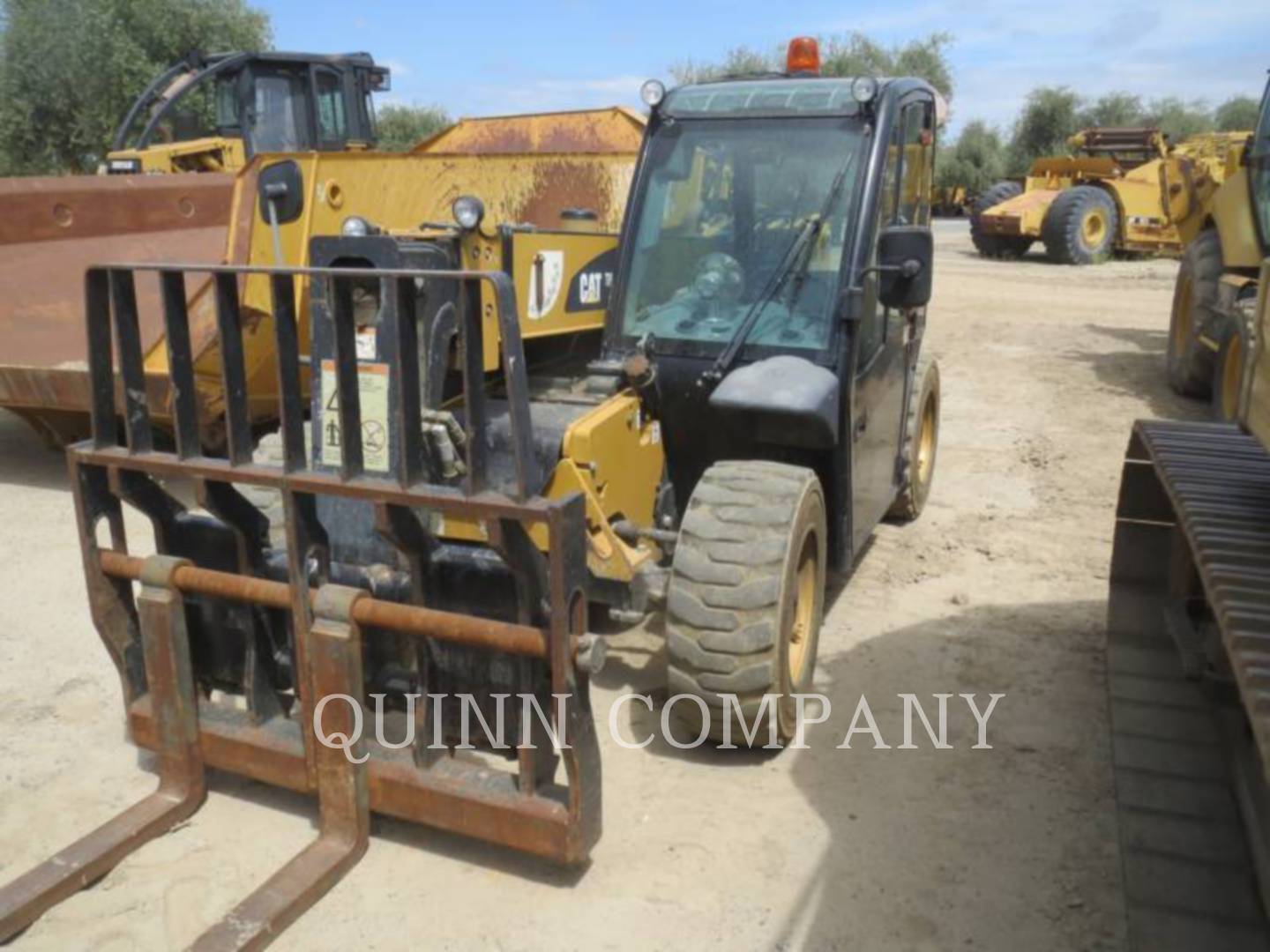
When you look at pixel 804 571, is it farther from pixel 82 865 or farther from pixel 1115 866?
pixel 82 865

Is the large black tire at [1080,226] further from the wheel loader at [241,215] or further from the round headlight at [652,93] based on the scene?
the round headlight at [652,93]

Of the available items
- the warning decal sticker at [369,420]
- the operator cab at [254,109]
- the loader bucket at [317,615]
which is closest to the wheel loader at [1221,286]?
the loader bucket at [317,615]

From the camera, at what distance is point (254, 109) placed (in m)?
10.0

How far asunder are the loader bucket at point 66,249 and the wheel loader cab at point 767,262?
135 inches

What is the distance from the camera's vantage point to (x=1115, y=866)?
312cm

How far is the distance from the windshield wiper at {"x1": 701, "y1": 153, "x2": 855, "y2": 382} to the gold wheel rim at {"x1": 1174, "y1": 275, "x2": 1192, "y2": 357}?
6935 mm

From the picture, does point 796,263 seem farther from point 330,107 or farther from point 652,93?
point 330,107

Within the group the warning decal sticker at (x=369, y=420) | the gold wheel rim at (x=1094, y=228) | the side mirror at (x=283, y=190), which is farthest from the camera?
the gold wheel rim at (x=1094, y=228)

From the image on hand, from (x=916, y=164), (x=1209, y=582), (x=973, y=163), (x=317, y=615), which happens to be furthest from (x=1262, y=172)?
(x=973, y=163)

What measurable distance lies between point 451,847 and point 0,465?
234 inches

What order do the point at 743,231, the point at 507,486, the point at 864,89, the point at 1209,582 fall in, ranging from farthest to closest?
the point at 743,231
the point at 864,89
the point at 507,486
the point at 1209,582

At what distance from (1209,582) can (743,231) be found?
2.31 metres

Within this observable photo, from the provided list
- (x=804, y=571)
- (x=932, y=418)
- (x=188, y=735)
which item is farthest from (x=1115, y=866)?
(x=932, y=418)

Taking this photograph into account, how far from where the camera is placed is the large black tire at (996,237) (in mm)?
22719
